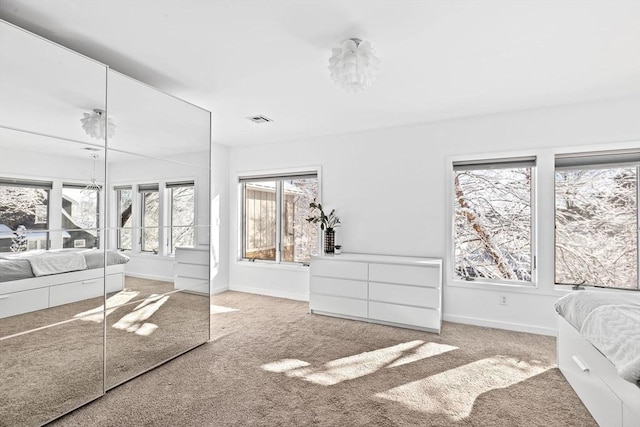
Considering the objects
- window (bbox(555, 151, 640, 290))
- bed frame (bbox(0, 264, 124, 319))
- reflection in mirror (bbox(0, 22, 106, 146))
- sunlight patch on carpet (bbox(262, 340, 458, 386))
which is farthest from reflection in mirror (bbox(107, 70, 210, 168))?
window (bbox(555, 151, 640, 290))

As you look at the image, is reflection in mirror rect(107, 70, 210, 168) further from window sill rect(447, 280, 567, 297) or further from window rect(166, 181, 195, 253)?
window sill rect(447, 280, 567, 297)

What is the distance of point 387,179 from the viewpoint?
14.1 feet

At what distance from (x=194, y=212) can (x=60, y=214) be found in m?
1.14

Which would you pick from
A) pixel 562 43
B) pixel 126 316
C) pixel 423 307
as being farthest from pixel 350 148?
pixel 126 316

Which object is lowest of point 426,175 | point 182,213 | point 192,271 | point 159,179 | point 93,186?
point 192,271

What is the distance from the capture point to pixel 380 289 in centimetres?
378

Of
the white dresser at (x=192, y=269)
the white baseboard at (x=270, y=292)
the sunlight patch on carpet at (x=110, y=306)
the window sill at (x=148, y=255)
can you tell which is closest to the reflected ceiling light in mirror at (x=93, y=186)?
the window sill at (x=148, y=255)

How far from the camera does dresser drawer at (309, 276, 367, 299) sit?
390cm

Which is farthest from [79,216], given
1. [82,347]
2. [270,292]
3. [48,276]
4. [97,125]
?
[270,292]

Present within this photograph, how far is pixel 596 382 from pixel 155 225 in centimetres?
333

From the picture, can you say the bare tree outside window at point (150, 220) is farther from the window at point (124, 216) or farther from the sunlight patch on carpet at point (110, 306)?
the sunlight patch on carpet at point (110, 306)

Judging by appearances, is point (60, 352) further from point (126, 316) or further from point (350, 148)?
point (350, 148)

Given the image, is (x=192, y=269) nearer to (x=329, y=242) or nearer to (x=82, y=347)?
(x=82, y=347)

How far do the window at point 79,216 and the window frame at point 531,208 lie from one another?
364 cm
